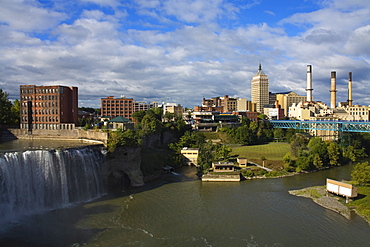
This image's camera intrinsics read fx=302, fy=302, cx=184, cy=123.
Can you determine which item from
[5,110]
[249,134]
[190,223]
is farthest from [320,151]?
[5,110]

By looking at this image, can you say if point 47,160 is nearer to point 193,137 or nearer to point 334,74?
point 193,137

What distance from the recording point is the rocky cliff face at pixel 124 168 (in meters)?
44.1

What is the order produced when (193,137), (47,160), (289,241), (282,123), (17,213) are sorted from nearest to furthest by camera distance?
(289,241), (17,213), (47,160), (193,137), (282,123)

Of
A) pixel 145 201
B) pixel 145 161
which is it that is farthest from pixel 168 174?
pixel 145 201

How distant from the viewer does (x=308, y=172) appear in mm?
58375

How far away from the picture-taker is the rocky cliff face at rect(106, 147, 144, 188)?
1736 inches

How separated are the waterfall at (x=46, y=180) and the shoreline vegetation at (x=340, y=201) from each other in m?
28.7

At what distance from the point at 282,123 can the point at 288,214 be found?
83.8m

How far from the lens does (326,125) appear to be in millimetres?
96438

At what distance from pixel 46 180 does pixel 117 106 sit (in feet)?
308

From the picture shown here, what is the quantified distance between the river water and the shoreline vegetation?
3.50ft

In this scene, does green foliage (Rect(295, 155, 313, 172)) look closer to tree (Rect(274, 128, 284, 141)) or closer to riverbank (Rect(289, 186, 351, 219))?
riverbank (Rect(289, 186, 351, 219))

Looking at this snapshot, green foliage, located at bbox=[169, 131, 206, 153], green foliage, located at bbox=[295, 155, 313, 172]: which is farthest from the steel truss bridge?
green foliage, located at bbox=[169, 131, 206, 153]

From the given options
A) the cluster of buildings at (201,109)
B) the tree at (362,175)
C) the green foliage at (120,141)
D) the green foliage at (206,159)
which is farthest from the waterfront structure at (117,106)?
the tree at (362,175)
